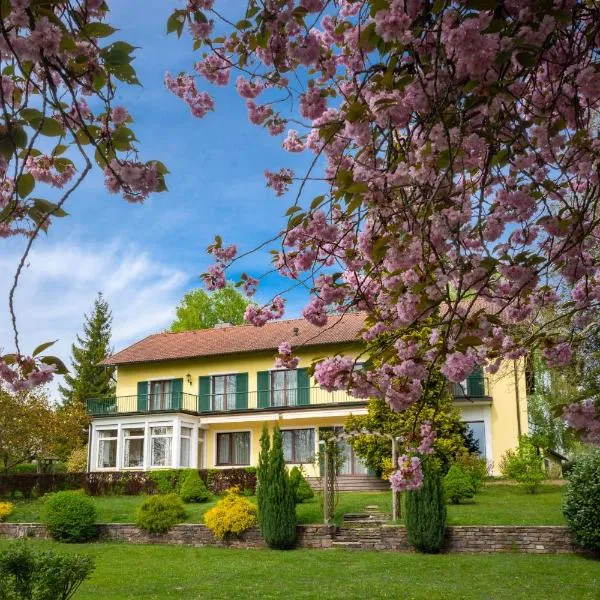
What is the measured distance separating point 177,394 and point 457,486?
44.9 feet

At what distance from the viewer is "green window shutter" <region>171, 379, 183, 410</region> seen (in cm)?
2706

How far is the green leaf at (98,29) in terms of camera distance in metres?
2.52

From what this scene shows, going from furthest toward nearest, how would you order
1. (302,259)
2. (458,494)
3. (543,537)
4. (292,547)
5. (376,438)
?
(376,438) → (458,494) → (292,547) → (543,537) → (302,259)

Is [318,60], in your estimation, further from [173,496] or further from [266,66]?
[173,496]

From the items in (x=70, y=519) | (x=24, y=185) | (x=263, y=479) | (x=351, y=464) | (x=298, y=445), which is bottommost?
(x=70, y=519)

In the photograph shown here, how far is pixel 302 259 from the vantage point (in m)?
4.77

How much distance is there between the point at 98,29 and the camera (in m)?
2.54

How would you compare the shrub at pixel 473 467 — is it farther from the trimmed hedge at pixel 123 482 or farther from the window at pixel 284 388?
the window at pixel 284 388

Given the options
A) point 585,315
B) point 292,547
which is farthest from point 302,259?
point 292,547

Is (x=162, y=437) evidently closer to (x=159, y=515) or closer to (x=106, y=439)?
(x=106, y=439)

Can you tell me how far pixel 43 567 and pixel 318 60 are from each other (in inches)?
201

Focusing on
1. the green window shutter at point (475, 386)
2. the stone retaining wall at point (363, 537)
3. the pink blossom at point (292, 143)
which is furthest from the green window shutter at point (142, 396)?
the pink blossom at point (292, 143)

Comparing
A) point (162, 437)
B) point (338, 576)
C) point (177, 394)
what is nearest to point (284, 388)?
point (177, 394)

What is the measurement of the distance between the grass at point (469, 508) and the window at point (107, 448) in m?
5.26
